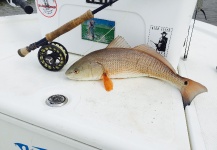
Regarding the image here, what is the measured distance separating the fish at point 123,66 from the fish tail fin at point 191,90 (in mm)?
46

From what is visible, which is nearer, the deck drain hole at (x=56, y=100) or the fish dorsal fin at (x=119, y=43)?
the deck drain hole at (x=56, y=100)

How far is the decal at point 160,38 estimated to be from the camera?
1.22 metres

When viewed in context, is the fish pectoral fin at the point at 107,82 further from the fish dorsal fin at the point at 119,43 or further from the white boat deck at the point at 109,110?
the fish dorsal fin at the point at 119,43

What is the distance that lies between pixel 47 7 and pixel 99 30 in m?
0.34

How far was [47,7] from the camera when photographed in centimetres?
141

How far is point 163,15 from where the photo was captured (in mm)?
1177

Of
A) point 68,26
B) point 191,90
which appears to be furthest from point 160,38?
point 68,26

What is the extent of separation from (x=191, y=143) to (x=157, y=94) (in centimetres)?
31

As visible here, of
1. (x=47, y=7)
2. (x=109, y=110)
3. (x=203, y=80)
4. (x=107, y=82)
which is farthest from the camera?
(x=47, y=7)

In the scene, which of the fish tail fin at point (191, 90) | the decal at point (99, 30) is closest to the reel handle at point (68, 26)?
the decal at point (99, 30)

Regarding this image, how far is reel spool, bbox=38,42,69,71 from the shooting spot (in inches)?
48.6

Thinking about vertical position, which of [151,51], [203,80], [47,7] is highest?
[47,7]

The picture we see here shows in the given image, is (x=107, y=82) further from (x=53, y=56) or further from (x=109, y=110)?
(x=53, y=56)

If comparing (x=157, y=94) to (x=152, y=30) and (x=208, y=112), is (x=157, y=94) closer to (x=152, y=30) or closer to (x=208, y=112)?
(x=208, y=112)
